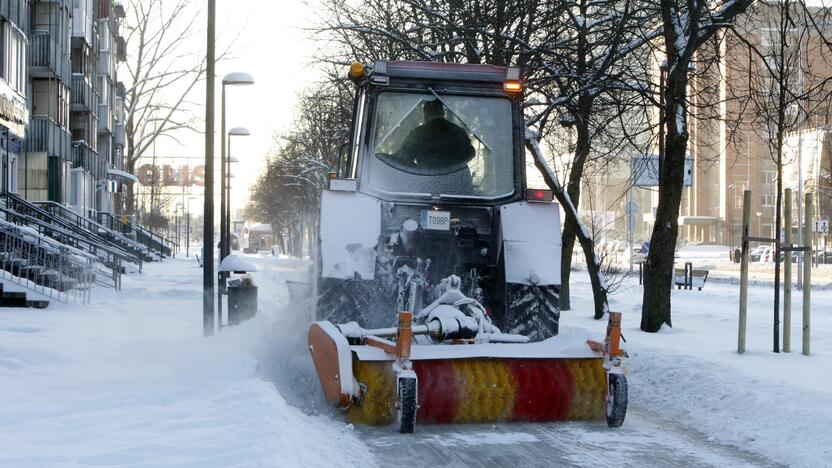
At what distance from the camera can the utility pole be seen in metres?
13.0

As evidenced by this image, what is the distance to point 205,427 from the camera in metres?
6.38

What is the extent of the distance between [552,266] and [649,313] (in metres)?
6.21

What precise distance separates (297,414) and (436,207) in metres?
2.29

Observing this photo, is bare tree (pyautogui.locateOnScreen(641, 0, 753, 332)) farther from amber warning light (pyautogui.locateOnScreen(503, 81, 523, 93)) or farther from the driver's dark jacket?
the driver's dark jacket

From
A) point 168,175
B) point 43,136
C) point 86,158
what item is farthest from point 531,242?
point 168,175

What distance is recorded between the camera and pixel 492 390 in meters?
7.09

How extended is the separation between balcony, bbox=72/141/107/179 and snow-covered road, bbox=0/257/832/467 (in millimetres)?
30376

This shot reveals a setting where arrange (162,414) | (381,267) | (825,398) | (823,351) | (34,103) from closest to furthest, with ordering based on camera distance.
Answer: (162,414)
(825,398)
(381,267)
(823,351)
(34,103)

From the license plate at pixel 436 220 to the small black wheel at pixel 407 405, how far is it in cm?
189

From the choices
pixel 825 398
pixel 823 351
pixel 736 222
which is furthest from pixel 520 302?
pixel 736 222

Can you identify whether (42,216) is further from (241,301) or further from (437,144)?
(437,144)

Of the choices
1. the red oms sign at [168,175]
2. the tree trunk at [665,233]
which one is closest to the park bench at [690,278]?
the tree trunk at [665,233]

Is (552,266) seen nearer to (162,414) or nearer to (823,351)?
(162,414)

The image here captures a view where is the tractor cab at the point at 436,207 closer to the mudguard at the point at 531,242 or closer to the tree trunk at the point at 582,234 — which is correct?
the mudguard at the point at 531,242
